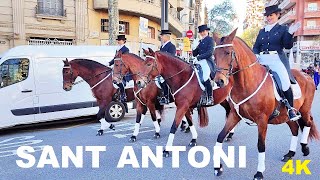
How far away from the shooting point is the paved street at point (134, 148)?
5953mm

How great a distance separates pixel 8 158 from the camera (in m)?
7.21

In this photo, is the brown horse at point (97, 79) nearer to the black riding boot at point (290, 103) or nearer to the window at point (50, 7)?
the black riding boot at point (290, 103)

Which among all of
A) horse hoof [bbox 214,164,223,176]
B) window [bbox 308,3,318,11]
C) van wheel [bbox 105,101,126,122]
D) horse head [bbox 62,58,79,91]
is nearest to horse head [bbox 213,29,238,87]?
horse hoof [bbox 214,164,223,176]

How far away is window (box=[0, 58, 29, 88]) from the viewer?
9781 mm

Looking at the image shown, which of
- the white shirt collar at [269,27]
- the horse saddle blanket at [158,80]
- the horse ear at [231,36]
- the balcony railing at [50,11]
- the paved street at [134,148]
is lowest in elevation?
the paved street at [134,148]

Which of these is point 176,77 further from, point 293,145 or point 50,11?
point 50,11

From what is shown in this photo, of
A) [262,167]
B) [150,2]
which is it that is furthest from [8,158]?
[150,2]

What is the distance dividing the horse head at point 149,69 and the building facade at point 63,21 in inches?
377

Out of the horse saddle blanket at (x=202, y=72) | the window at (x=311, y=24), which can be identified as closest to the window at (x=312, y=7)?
the window at (x=311, y=24)

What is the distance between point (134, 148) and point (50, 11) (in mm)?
15787

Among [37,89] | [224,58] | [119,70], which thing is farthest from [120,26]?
[224,58]

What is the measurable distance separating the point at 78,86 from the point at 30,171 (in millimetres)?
5152

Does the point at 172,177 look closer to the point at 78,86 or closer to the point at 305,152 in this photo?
the point at 305,152

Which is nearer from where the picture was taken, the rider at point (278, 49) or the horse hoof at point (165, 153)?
the rider at point (278, 49)
